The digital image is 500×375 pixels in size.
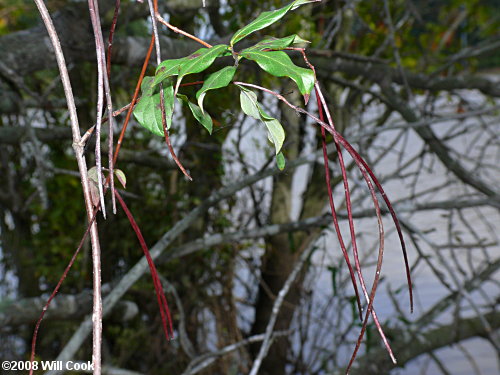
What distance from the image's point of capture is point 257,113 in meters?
0.41

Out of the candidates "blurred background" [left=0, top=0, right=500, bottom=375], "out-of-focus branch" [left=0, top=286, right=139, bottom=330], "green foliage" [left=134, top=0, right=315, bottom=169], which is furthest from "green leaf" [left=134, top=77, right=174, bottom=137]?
"blurred background" [left=0, top=0, right=500, bottom=375]

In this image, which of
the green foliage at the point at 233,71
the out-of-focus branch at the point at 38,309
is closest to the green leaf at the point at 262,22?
the green foliage at the point at 233,71

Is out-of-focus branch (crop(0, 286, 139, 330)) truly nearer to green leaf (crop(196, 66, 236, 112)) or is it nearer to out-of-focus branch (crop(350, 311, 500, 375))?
out-of-focus branch (crop(350, 311, 500, 375))

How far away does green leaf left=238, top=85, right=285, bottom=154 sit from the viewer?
0.41 metres

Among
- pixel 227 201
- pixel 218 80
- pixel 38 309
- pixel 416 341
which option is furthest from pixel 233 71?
pixel 227 201

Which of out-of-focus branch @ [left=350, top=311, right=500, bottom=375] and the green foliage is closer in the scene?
the green foliage

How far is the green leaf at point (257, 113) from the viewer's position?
407 millimetres

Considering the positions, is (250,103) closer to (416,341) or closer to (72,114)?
(72,114)

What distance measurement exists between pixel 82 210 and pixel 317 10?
1216 mm

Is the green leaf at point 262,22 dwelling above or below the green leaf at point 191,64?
above

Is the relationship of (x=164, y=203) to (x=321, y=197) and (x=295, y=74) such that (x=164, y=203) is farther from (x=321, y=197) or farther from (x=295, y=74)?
(x=295, y=74)

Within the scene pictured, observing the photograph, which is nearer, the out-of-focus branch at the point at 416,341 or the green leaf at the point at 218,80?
the green leaf at the point at 218,80

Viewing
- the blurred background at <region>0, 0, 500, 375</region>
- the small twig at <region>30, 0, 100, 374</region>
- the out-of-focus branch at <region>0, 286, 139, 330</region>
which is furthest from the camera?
the blurred background at <region>0, 0, 500, 375</region>

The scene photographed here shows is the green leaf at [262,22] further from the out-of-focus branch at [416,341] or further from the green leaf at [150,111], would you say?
the out-of-focus branch at [416,341]
